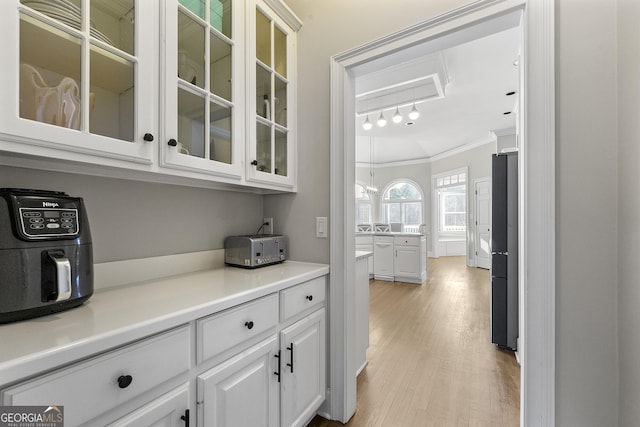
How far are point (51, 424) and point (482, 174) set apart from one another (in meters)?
7.58

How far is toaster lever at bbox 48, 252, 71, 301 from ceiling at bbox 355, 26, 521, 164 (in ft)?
5.62

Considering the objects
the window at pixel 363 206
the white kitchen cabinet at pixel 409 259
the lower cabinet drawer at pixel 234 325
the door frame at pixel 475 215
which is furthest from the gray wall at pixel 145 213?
the window at pixel 363 206

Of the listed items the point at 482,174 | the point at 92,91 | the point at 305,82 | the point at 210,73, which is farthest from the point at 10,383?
the point at 482,174

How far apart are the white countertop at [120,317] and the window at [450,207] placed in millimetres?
7735

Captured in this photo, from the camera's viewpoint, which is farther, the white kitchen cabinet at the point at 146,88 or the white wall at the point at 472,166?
the white wall at the point at 472,166

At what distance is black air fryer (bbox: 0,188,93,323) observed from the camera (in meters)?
0.73

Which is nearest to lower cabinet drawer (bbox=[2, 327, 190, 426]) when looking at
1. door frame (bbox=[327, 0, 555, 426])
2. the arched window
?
door frame (bbox=[327, 0, 555, 426])

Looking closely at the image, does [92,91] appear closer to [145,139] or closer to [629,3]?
[145,139]

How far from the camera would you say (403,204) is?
8852 millimetres

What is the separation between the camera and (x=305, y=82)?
177 cm

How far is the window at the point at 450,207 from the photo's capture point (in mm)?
8009

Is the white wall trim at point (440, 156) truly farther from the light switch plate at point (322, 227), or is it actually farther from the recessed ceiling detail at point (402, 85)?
the light switch plate at point (322, 227)

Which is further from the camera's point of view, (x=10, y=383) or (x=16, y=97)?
(x=16, y=97)

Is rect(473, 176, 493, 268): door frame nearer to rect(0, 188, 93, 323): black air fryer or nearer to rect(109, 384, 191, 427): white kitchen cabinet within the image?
rect(109, 384, 191, 427): white kitchen cabinet
